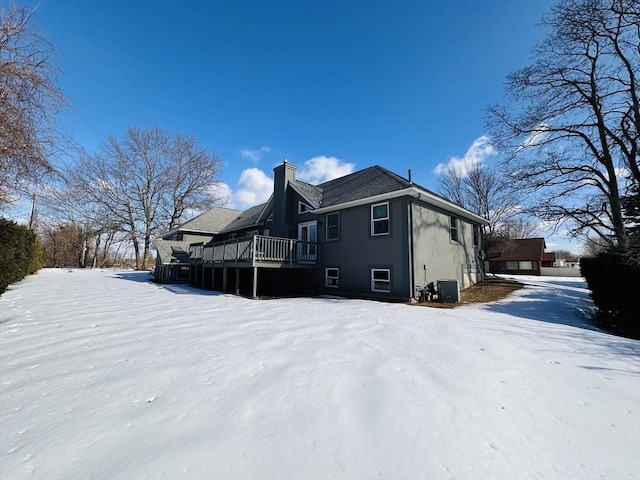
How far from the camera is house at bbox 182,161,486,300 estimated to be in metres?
10.7

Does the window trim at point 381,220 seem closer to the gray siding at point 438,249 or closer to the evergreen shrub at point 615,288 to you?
the gray siding at point 438,249

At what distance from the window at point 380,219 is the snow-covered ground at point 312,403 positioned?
5922 mm

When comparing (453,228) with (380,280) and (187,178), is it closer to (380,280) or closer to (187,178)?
(380,280)

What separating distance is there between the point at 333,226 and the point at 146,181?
89.8ft

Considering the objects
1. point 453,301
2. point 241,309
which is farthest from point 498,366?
point 453,301

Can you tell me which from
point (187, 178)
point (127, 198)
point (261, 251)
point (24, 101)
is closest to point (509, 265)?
point (261, 251)

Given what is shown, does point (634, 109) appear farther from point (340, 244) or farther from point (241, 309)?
point (241, 309)

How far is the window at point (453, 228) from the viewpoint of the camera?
44.7ft

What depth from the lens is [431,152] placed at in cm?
1734

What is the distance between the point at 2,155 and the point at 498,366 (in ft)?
23.7

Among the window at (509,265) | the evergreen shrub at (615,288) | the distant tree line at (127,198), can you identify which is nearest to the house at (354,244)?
the evergreen shrub at (615,288)

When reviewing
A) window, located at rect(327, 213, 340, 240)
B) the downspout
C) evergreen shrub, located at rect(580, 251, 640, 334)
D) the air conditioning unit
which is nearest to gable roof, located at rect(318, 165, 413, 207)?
window, located at rect(327, 213, 340, 240)

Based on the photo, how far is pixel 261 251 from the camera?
11.3m

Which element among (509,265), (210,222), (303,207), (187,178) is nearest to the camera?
(303,207)
